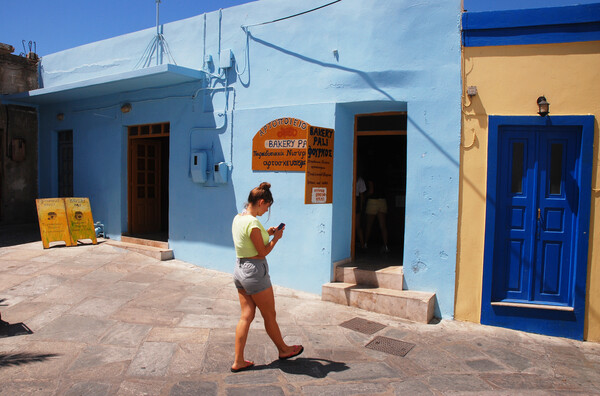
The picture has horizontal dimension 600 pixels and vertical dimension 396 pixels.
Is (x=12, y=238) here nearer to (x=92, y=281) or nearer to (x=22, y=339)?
(x=92, y=281)

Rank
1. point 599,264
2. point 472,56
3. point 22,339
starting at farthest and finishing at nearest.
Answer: point 472,56 < point 599,264 < point 22,339

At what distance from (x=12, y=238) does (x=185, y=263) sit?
4298 mm

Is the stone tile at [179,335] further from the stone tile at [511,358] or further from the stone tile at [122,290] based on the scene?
the stone tile at [511,358]

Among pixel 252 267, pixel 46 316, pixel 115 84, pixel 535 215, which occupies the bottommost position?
pixel 46 316

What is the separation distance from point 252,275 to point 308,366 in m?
1.09

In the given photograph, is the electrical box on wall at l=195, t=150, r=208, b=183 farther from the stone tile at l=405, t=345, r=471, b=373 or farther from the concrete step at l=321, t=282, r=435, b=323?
the stone tile at l=405, t=345, r=471, b=373

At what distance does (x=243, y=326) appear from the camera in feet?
12.6

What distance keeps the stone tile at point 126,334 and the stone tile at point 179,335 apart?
0.34 feet

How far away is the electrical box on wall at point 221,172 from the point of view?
7.23m

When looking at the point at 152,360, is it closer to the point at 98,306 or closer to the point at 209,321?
the point at 209,321

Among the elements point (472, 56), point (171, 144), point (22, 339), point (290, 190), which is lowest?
point (22, 339)

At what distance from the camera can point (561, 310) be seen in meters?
5.23

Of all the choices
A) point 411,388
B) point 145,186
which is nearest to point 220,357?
point 411,388

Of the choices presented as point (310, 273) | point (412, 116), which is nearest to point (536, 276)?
point (412, 116)
